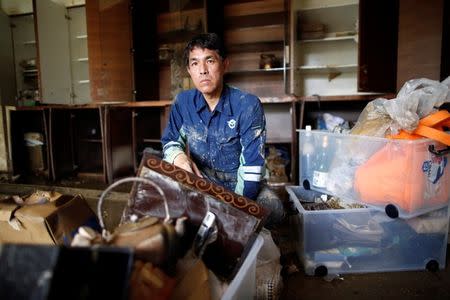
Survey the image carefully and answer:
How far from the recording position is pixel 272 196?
1401 mm

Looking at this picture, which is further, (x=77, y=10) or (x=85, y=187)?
(x=77, y=10)

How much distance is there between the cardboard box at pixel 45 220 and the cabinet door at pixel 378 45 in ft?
6.34

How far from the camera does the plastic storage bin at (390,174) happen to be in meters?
1.17

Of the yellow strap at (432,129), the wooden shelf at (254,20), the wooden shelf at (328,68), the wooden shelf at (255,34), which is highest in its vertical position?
the wooden shelf at (254,20)

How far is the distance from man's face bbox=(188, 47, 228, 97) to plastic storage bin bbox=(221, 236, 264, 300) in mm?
795

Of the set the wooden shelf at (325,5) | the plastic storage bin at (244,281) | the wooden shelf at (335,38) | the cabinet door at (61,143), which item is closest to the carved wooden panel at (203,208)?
the plastic storage bin at (244,281)

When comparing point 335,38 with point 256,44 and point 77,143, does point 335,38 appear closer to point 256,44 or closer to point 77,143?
point 256,44

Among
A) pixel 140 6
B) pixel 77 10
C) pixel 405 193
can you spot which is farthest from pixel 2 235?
pixel 77 10

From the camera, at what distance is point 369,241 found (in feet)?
4.36

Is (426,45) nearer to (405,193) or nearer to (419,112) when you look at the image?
(419,112)

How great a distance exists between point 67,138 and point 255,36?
2.26 meters

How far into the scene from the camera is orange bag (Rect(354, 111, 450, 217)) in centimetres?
116

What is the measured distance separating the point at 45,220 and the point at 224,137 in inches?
33.4

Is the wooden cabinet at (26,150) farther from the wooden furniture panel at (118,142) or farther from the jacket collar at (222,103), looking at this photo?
the jacket collar at (222,103)
